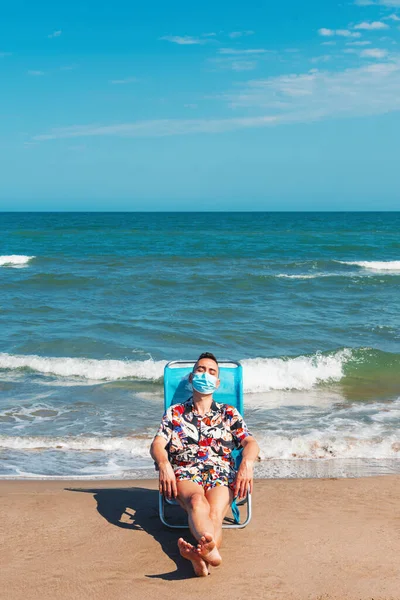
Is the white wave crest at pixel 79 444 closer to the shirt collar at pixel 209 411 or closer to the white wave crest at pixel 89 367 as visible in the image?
the shirt collar at pixel 209 411

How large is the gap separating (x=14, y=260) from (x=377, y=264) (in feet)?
49.2

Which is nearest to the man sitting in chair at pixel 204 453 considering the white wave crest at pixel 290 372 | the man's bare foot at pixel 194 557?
the man's bare foot at pixel 194 557

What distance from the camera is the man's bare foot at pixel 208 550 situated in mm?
3538

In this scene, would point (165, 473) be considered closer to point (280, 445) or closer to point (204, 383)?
point (204, 383)

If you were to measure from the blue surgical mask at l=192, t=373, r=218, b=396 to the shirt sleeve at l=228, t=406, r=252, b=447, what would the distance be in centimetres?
22

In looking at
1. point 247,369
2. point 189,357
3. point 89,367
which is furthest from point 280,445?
point 89,367

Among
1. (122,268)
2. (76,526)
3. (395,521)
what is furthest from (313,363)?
(122,268)

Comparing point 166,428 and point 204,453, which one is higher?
point 166,428

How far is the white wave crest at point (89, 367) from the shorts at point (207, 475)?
544cm

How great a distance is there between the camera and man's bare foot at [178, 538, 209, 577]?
356 cm

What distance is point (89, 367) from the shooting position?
1002 centimetres

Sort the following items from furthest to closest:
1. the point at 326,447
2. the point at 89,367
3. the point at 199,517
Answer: the point at 89,367 < the point at 326,447 < the point at 199,517

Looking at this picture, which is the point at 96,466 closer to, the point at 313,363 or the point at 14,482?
the point at 14,482

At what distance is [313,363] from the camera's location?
10.3m
